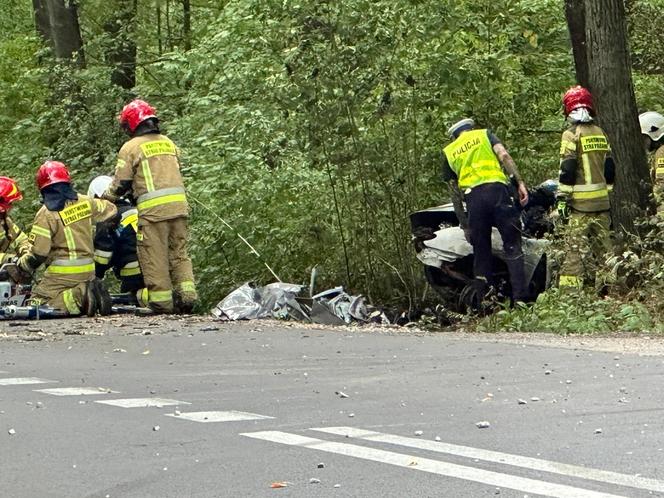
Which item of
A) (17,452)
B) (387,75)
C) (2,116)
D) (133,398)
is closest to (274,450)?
(17,452)

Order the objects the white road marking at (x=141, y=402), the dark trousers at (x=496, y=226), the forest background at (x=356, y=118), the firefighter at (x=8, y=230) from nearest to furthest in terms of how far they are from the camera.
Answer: the white road marking at (x=141, y=402), the dark trousers at (x=496, y=226), the forest background at (x=356, y=118), the firefighter at (x=8, y=230)

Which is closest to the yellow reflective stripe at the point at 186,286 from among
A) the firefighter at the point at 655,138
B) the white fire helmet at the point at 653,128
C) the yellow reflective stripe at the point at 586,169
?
the yellow reflective stripe at the point at 586,169

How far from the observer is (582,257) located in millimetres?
13500

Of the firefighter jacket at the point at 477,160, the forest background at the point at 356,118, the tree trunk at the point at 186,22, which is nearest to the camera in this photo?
the firefighter jacket at the point at 477,160

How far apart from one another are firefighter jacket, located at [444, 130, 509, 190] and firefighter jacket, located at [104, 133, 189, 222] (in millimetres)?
3105

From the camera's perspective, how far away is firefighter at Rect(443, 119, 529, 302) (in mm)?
13672

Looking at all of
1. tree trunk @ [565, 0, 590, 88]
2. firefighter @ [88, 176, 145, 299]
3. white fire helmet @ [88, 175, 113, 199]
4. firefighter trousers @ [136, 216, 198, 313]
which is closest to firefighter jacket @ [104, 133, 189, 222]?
firefighter trousers @ [136, 216, 198, 313]

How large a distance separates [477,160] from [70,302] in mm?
4714

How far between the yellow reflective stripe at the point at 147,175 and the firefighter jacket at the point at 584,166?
4290 mm

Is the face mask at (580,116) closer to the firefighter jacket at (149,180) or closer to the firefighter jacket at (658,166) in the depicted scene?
the firefighter jacket at (658,166)

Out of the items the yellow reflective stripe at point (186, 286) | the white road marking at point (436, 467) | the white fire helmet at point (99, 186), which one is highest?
the white fire helmet at point (99, 186)

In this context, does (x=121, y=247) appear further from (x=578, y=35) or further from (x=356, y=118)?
(x=578, y=35)

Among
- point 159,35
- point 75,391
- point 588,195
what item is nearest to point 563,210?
point 588,195

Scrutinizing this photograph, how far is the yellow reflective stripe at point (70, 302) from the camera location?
50.0 ft
